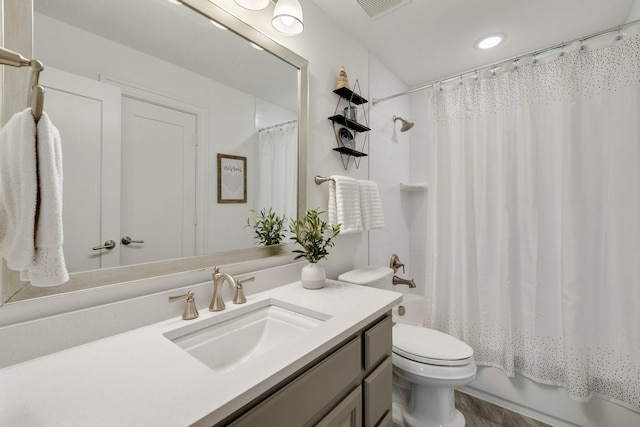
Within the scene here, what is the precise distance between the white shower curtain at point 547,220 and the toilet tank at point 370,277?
40cm

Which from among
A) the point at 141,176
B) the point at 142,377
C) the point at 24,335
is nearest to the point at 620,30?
the point at 141,176

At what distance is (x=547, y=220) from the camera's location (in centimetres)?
157

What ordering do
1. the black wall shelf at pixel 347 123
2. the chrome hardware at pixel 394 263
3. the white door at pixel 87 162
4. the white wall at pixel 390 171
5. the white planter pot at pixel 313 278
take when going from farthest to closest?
the chrome hardware at pixel 394 263
the white wall at pixel 390 171
the black wall shelf at pixel 347 123
the white planter pot at pixel 313 278
the white door at pixel 87 162

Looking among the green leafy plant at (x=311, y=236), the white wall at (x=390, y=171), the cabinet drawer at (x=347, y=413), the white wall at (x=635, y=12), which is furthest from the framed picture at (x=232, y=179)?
the white wall at (x=635, y=12)

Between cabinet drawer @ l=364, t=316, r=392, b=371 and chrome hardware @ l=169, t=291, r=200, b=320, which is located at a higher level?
chrome hardware @ l=169, t=291, r=200, b=320

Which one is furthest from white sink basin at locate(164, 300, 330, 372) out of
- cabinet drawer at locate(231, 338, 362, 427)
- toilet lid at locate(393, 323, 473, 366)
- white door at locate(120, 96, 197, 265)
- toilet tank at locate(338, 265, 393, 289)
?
toilet lid at locate(393, 323, 473, 366)

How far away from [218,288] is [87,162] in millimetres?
569

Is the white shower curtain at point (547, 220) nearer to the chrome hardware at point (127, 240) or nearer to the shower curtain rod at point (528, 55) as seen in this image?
the shower curtain rod at point (528, 55)

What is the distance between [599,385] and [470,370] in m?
0.71

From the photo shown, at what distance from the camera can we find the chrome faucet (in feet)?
3.25

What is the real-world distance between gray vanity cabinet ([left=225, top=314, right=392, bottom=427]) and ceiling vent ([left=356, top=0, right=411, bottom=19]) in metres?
1.68

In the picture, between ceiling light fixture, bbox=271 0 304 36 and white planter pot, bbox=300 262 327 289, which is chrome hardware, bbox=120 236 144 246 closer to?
white planter pot, bbox=300 262 327 289

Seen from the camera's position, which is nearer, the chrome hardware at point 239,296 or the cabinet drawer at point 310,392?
the cabinet drawer at point 310,392

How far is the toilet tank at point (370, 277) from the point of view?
156 centimetres
